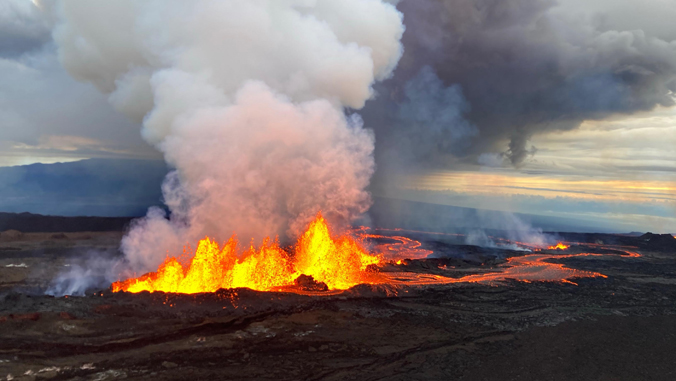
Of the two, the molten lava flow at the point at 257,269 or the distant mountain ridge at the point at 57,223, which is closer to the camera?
the molten lava flow at the point at 257,269

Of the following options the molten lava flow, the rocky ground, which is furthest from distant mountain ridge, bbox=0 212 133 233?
the molten lava flow

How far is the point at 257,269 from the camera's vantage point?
27.1 meters

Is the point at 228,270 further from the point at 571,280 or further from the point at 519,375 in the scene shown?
the point at 571,280

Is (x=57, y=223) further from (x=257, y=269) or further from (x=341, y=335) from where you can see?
(x=341, y=335)

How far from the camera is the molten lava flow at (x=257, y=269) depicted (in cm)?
2447

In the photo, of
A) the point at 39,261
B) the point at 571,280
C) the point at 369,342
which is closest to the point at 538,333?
the point at 369,342

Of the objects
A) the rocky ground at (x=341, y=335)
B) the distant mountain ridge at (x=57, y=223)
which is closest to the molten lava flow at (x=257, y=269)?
the rocky ground at (x=341, y=335)

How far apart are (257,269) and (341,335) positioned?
11118 millimetres

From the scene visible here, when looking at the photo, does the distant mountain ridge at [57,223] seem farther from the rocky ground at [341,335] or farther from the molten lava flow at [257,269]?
the molten lava flow at [257,269]

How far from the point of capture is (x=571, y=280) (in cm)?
3403

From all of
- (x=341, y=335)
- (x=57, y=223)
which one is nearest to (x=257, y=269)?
(x=341, y=335)

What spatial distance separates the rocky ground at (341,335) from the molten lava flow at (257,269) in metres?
3.52

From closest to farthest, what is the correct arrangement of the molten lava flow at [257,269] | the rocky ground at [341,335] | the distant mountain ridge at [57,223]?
the rocky ground at [341,335], the molten lava flow at [257,269], the distant mountain ridge at [57,223]

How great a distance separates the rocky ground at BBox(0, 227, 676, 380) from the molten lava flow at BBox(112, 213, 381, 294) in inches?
139
